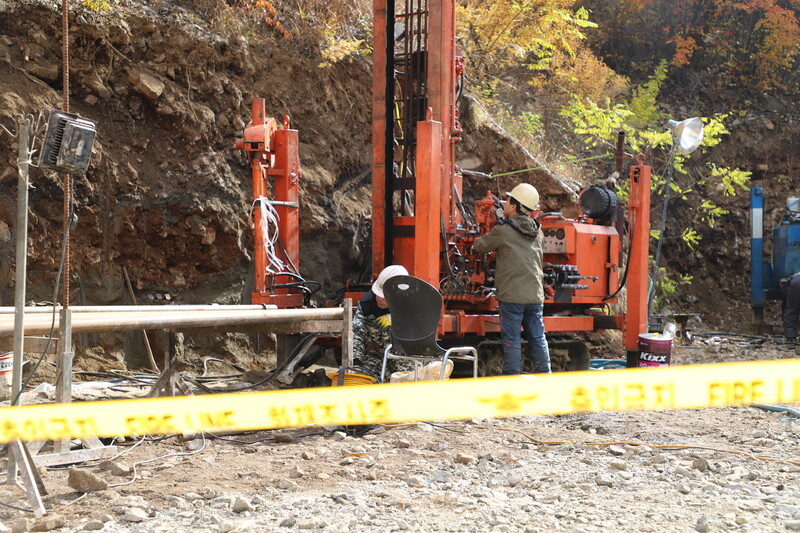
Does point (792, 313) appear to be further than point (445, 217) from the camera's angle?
Yes

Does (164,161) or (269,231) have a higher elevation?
(164,161)

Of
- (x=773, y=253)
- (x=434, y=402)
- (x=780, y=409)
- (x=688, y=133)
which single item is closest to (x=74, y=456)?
(x=434, y=402)

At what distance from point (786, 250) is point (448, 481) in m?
10.9

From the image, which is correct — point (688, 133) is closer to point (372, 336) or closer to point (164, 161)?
point (372, 336)

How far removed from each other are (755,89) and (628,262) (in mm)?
10774

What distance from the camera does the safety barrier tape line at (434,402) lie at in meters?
3.34

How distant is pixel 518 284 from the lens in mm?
7168

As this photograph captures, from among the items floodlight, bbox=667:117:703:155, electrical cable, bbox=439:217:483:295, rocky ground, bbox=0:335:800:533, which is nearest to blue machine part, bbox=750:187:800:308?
floodlight, bbox=667:117:703:155

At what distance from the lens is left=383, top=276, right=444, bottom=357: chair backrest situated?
639cm

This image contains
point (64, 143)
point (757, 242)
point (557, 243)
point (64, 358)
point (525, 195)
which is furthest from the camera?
point (757, 242)

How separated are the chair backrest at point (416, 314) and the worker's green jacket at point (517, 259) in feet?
3.39

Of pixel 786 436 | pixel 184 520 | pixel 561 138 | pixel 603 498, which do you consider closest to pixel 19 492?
pixel 184 520

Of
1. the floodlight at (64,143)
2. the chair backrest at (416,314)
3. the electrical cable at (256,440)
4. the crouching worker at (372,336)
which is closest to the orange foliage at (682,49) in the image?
the crouching worker at (372,336)

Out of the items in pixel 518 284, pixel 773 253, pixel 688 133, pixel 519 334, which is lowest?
pixel 519 334
